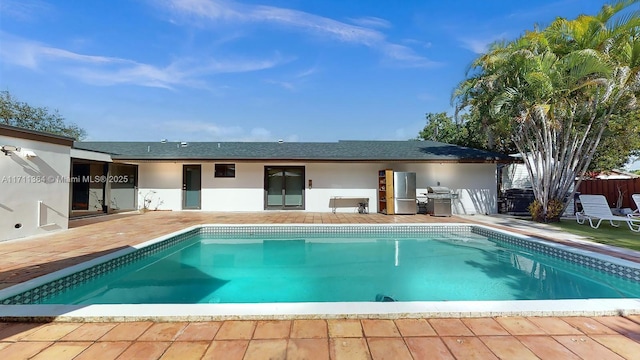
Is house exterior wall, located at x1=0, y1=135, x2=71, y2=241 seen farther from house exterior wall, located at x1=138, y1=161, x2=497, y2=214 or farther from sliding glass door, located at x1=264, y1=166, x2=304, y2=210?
sliding glass door, located at x1=264, y1=166, x2=304, y2=210

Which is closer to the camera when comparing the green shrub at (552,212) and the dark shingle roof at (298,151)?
the green shrub at (552,212)

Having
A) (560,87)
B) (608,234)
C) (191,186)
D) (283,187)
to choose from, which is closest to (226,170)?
(191,186)

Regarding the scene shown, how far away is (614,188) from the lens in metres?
12.0

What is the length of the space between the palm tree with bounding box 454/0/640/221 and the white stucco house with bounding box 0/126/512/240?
2.30m

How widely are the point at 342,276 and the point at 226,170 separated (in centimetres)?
859

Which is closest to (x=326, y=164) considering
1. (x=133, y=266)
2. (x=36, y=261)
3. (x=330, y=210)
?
(x=330, y=210)

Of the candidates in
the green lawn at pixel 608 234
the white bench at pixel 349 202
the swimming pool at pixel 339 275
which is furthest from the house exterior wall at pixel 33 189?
the green lawn at pixel 608 234

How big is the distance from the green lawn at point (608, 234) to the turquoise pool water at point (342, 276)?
5.32ft

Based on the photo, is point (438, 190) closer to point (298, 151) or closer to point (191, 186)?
point (298, 151)

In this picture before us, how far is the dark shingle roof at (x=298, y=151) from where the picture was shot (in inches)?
415

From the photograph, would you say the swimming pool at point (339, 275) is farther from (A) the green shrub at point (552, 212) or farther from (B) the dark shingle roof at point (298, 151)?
(B) the dark shingle roof at point (298, 151)

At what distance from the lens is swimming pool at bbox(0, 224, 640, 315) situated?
3.41 m

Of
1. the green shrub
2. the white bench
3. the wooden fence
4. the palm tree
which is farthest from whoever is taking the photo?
the wooden fence

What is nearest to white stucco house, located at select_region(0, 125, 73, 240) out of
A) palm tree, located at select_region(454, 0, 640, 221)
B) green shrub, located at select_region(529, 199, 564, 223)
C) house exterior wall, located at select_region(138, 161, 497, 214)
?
house exterior wall, located at select_region(138, 161, 497, 214)
